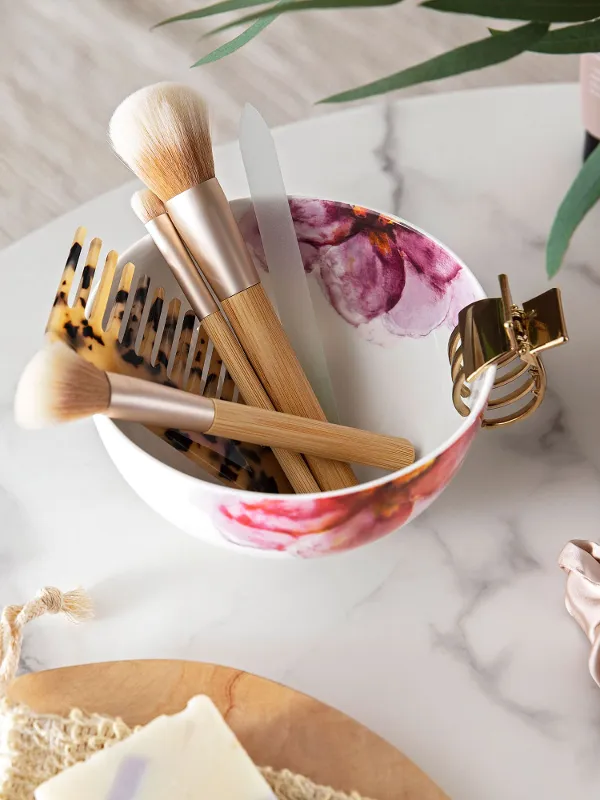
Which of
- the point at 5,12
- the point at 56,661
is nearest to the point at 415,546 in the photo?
the point at 56,661

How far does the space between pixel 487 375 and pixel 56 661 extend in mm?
238

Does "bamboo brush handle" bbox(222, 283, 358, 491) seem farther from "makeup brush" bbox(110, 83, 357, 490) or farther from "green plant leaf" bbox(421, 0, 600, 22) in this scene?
"green plant leaf" bbox(421, 0, 600, 22)

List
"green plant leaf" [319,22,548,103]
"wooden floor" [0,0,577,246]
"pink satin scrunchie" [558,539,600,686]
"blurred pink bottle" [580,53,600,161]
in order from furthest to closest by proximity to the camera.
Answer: "wooden floor" [0,0,577,246] → "blurred pink bottle" [580,53,600,161] → "pink satin scrunchie" [558,539,600,686] → "green plant leaf" [319,22,548,103]

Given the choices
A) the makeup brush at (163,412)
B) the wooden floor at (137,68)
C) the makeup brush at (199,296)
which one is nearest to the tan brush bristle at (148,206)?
the makeup brush at (199,296)

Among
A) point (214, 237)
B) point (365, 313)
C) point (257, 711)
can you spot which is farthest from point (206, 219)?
point (257, 711)

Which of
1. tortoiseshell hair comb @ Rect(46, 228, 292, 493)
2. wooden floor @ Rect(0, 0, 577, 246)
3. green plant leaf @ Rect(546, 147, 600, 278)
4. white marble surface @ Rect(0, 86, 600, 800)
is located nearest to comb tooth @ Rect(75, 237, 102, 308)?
tortoiseshell hair comb @ Rect(46, 228, 292, 493)

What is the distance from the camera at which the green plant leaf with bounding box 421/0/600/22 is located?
1.09 feet

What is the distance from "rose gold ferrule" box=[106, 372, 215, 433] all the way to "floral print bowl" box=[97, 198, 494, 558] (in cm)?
1

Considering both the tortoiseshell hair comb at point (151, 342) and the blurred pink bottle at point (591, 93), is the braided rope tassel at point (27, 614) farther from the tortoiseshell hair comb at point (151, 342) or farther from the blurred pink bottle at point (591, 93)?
the blurred pink bottle at point (591, 93)

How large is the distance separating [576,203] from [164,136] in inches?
7.9

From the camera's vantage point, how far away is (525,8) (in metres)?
0.34

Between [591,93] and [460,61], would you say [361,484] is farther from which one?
[591,93]

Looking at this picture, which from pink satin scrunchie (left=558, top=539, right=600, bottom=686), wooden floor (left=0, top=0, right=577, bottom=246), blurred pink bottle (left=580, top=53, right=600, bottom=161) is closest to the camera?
pink satin scrunchie (left=558, top=539, right=600, bottom=686)

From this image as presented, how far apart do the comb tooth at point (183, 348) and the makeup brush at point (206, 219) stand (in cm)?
2
